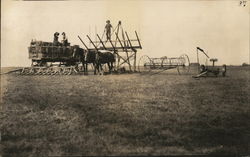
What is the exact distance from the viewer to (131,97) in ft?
21.8

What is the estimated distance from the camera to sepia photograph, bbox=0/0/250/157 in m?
5.15

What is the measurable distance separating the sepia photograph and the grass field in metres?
0.02

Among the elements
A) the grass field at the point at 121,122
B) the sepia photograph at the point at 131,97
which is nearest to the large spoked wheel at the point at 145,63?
the sepia photograph at the point at 131,97

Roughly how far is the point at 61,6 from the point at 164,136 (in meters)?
3.11

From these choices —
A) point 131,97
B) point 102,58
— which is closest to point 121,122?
point 131,97

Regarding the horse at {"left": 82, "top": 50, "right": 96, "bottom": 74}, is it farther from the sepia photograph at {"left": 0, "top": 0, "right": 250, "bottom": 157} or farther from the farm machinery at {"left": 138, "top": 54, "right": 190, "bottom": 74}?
the sepia photograph at {"left": 0, "top": 0, "right": 250, "bottom": 157}

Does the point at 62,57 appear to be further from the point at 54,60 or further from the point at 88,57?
the point at 88,57

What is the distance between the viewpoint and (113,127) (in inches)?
216

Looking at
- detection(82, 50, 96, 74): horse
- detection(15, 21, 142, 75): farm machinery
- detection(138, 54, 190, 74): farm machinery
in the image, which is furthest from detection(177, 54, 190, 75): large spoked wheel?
detection(82, 50, 96, 74): horse

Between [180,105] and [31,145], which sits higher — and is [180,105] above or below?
above

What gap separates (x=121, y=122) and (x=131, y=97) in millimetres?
1068

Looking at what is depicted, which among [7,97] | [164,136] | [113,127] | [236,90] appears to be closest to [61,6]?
[7,97]

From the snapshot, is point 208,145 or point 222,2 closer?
point 208,145

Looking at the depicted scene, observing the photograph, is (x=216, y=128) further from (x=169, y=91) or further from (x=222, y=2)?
(x=222, y=2)
